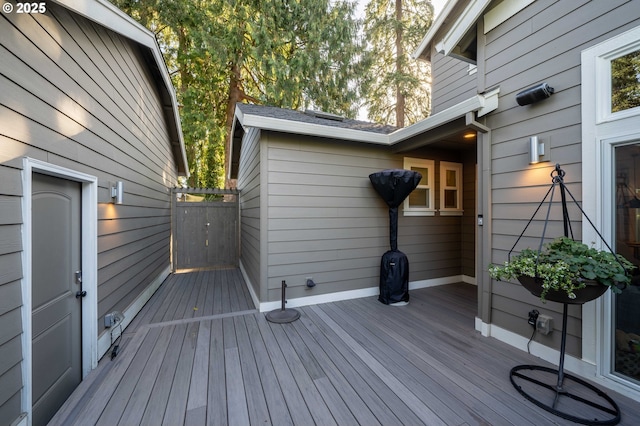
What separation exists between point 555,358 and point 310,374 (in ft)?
7.66

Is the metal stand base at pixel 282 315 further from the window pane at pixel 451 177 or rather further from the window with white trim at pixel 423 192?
the window pane at pixel 451 177

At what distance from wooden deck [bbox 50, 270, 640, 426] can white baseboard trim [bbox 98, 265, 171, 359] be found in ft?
0.42

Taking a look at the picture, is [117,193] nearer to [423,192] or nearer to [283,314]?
[283,314]

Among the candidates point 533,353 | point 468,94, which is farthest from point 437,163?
point 533,353

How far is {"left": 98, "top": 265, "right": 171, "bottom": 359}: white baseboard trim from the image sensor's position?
266 cm

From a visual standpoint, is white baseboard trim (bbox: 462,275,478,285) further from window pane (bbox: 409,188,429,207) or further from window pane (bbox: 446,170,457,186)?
window pane (bbox: 446,170,457,186)

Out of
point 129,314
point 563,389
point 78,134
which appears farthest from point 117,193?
point 563,389

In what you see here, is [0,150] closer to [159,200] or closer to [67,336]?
[67,336]

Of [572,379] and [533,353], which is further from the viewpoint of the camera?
[533,353]

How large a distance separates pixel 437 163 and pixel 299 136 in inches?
116

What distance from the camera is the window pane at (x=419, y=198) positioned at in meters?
4.96

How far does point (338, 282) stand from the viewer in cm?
428

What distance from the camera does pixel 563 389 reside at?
2.11 m

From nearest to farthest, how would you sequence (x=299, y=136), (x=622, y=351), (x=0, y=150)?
(x=0, y=150), (x=622, y=351), (x=299, y=136)
